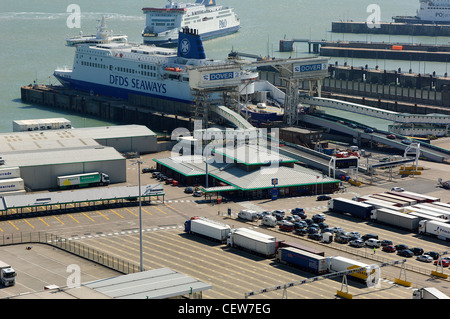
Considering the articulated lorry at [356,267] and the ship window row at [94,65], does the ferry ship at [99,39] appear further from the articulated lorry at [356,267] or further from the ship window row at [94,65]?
the articulated lorry at [356,267]

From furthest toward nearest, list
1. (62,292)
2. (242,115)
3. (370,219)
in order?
(242,115) < (370,219) < (62,292)

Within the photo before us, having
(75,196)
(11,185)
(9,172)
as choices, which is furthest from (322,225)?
(9,172)

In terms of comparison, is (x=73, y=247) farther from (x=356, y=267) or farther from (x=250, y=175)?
(x=250, y=175)

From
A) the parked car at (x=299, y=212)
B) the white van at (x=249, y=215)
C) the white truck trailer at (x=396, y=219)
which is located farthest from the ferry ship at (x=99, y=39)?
the white truck trailer at (x=396, y=219)

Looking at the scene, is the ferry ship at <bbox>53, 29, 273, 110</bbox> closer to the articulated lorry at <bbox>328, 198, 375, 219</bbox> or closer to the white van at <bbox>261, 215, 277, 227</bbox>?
the articulated lorry at <bbox>328, 198, 375, 219</bbox>

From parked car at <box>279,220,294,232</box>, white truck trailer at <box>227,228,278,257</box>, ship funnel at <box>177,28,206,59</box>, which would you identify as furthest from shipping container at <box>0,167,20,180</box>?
ship funnel at <box>177,28,206,59</box>
